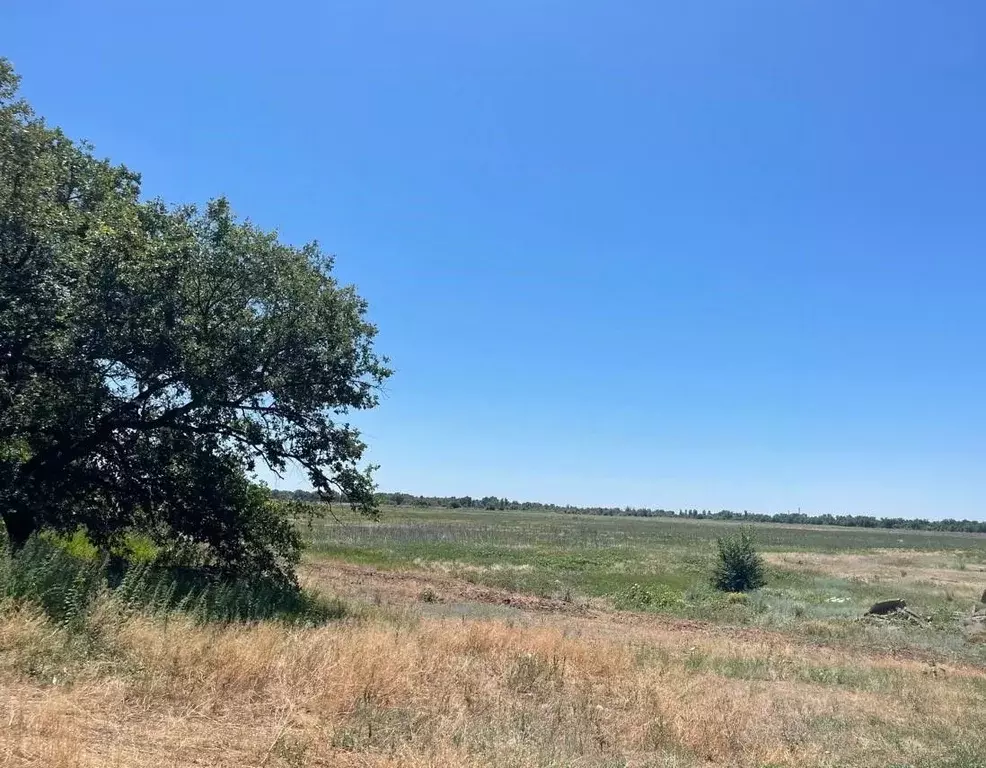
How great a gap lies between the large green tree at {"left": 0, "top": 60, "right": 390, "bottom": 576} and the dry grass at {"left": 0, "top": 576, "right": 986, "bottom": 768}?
223 inches

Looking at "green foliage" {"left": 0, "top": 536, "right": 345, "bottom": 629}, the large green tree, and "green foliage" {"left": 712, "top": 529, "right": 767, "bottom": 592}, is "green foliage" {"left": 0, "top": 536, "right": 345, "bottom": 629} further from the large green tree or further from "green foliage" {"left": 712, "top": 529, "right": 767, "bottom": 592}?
"green foliage" {"left": 712, "top": 529, "right": 767, "bottom": 592}

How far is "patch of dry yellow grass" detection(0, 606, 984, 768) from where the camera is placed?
5512mm

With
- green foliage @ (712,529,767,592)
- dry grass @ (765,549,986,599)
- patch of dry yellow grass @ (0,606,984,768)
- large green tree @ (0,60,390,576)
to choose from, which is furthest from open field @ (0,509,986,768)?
dry grass @ (765,549,986,599)

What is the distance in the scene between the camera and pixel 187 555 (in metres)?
16.5

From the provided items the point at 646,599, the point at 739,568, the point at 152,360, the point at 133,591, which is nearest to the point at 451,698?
the point at 133,591

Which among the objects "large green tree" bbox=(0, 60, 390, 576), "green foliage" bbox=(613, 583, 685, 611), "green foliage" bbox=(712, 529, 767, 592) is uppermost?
"large green tree" bbox=(0, 60, 390, 576)

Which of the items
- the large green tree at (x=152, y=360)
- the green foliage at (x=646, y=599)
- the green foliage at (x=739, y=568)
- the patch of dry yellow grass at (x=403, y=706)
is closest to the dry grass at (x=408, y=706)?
the patch of dry yellow grass at (x=403, y=706)

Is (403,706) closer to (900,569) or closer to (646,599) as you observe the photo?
(646,599)

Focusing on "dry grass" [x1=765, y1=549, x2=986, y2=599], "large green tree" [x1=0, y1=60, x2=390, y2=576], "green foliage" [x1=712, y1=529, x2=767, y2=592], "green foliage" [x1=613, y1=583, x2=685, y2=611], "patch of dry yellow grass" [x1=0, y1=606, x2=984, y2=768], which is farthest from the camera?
"dry grass" [x1=765, y1=549, x2=986, y2=599]

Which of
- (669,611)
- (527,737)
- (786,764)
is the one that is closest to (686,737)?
(786,764)

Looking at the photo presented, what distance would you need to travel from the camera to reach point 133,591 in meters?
10.0

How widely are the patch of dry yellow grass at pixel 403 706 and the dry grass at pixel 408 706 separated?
3cm

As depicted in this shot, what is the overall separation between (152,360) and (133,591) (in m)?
5.23

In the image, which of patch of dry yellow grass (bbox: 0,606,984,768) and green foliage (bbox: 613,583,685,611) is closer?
patch of dry yellow grass (bbox: 0,606,984,768)
